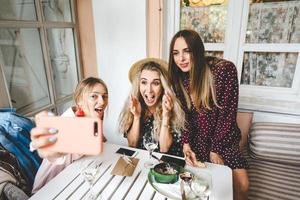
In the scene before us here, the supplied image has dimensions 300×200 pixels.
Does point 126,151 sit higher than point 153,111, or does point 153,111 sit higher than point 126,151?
point 153,111

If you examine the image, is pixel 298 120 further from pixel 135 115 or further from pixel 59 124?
pixel 59 124

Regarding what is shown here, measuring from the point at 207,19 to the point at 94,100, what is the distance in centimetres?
144

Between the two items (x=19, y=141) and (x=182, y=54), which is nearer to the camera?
(x=19, y=141)

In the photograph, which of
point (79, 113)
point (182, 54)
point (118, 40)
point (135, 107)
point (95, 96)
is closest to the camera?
point (79, 113)

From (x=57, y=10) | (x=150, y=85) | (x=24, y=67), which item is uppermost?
(x=57, y=10)

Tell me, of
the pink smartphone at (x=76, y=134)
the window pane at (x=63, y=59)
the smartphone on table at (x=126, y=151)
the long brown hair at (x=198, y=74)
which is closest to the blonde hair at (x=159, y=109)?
the long brown hair at (x=198, y=74)

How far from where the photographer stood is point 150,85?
57.0 inches

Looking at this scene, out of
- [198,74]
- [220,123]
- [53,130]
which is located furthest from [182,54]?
[53,130]

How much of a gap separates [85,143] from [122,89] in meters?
1.60

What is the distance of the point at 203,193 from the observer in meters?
0.90

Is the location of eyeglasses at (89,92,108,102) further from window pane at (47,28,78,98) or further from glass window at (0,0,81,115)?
window pane at (47,28,78,98)

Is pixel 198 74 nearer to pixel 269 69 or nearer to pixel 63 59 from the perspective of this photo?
pixel 269 69

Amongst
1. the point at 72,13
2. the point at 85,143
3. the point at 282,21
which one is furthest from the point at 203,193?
the point at 72,13

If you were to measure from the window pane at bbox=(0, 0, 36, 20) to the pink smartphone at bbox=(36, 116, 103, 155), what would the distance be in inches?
50.6
